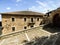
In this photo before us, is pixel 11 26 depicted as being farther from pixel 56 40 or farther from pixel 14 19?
pixel 56 40

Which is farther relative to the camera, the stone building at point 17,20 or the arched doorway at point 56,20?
the stone building at point 17,20

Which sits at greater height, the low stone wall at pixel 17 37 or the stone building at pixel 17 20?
the stone building at pixel 17 20

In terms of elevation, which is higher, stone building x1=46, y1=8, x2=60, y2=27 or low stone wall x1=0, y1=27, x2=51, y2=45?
stone building x1=46, y1=8, x2=60, y2=27

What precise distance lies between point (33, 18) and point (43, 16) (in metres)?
2.68

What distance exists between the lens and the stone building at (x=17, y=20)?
24163 millimetres

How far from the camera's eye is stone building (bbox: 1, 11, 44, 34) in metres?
24.2

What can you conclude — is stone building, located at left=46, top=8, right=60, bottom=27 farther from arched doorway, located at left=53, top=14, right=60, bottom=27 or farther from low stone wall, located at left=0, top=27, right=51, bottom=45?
low stone wall, located at left=0, top=27, right=51, bottom=45

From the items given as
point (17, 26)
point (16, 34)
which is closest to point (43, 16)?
point (17, 26)

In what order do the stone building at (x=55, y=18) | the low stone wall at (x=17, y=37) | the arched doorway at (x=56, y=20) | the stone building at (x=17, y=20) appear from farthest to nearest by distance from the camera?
1. the stone building at (x=17, y=20)
2. the arched doorway at (x=56, y=20)
3. the stone building at (x=55, y=18)
4. the low stone wall at (x=17, y=37)

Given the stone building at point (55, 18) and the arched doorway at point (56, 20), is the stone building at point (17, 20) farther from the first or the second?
the arched doorway at point (56, 20)

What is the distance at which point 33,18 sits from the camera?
85.8ft

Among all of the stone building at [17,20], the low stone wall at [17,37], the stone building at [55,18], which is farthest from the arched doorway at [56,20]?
the stone building at [17,20]

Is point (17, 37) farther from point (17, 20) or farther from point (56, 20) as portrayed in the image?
point (17, 20)

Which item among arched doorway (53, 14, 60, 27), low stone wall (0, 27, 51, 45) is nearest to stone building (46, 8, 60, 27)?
arched doorway (53, 14, 60, 27)
